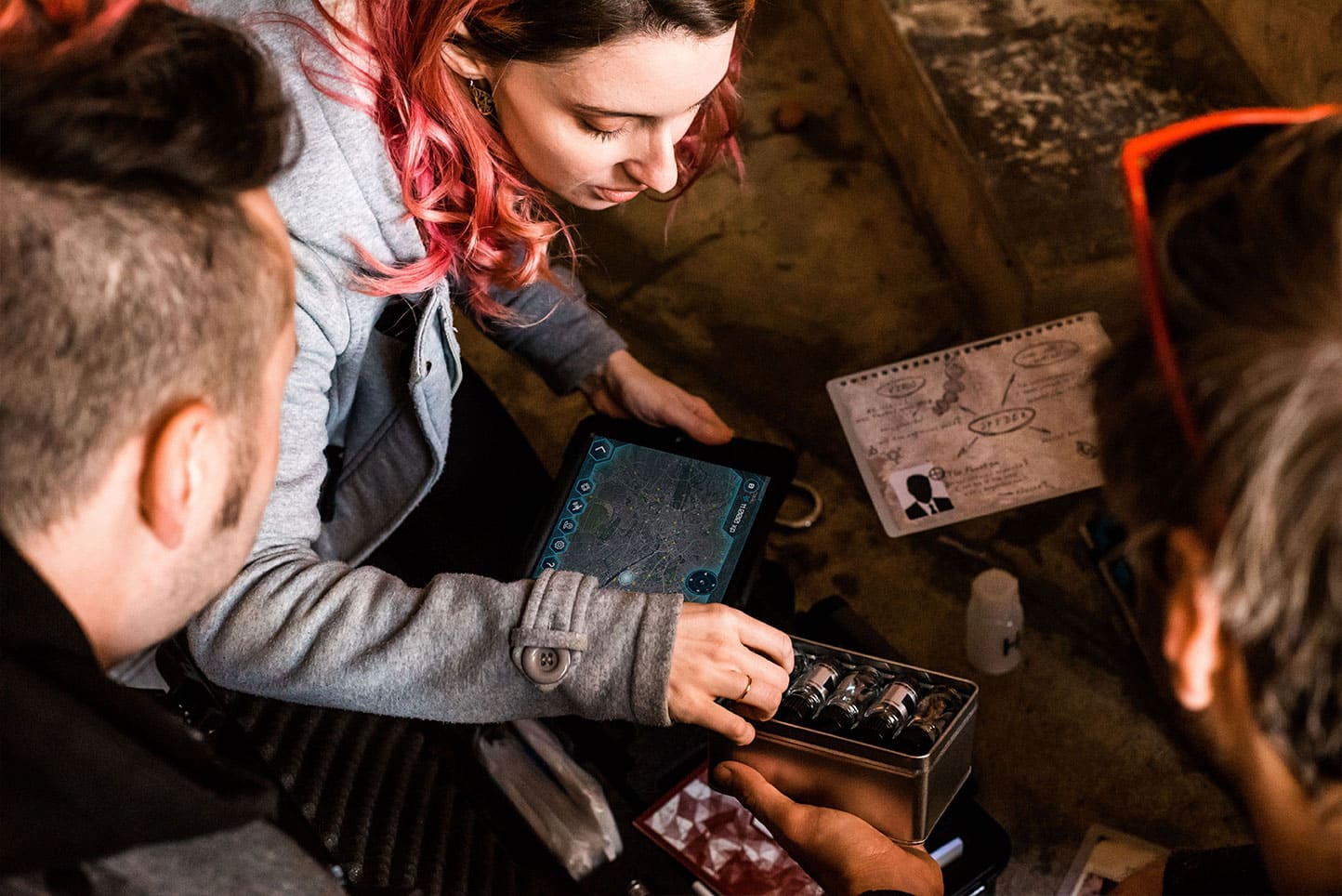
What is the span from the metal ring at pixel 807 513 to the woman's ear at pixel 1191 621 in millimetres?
1148

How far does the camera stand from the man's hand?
111cm

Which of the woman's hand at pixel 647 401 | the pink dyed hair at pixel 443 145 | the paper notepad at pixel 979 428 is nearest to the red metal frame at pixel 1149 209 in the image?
the pink dyed hair at pixel 443 145

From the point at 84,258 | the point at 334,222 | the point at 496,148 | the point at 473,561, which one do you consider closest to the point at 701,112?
the point at 496,148

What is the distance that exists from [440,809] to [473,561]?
0.35 meters

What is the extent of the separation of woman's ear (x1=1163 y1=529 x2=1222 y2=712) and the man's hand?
18.2 inches

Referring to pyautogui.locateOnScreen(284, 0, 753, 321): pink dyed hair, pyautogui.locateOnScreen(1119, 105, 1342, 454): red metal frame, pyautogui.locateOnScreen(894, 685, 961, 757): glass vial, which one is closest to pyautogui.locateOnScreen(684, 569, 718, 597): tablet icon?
pyautogui.locateOnScreen(894, 685, 961, 757): glass vial

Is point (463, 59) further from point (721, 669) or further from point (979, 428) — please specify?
point (979, 428)

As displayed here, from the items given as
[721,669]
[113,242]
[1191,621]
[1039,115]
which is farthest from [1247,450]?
[1039,115]

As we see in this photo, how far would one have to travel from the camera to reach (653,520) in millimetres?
1432

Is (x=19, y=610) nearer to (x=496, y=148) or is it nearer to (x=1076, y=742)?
(x=496, y=148)

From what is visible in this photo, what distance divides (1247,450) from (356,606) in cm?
81

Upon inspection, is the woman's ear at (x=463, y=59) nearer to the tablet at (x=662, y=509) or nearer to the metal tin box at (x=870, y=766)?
the tablet at (x=662, y=509)

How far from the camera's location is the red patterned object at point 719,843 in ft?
4.61

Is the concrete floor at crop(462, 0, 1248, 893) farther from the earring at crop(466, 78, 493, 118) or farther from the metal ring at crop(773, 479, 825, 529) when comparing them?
the earring at crop(466, 78, 493, 118)
